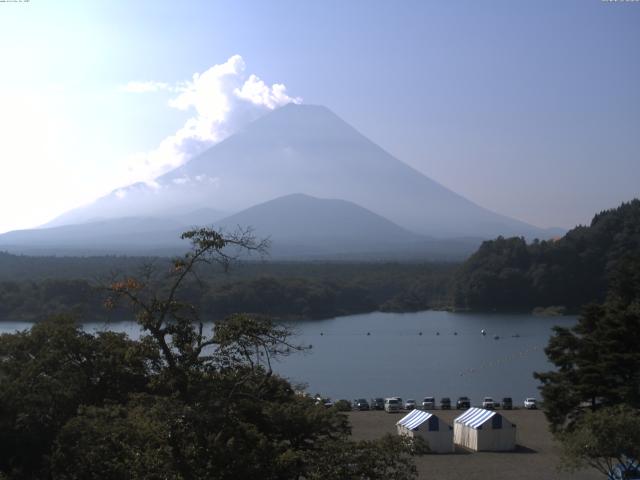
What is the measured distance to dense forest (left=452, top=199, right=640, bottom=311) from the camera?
27.4m

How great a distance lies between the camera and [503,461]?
7.74 metres

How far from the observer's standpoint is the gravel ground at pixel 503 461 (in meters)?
7.07

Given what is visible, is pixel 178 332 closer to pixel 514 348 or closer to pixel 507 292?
pixel 514 348

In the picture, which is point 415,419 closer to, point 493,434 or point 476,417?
point 476,417

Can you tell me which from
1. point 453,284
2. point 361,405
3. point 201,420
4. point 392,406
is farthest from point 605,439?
point 453,284

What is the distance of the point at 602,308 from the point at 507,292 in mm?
20271

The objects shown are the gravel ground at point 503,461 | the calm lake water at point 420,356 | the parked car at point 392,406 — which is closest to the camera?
the gravel ground at point 503,461

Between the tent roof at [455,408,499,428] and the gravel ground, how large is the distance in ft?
1.01

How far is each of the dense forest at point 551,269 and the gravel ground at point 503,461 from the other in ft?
60.0

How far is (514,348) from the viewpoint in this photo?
19312 millimetres

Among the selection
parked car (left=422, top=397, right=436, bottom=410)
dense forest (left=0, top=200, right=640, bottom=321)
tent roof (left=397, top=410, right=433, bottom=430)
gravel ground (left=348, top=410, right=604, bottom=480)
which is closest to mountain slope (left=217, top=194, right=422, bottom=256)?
dense forest (left=0, top=200, right=640, bottom=321)

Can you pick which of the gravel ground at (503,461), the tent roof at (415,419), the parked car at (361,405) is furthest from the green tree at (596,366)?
the parked car at (361,405)

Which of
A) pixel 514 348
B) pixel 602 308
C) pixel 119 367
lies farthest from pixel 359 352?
pixel 119 367

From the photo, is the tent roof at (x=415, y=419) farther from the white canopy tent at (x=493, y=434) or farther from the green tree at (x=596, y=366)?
the green tree at (x=596, y=366)
